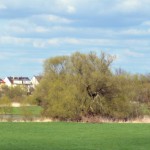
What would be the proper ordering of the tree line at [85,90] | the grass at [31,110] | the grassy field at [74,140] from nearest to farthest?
the grassy field at [74,140] < the tree line at [85,90] < the grass at [31,110]

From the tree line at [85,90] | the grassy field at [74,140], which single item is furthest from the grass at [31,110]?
the grassy field at [74,140]

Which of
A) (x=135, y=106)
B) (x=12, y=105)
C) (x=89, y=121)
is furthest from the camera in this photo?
(x=12, y=105)

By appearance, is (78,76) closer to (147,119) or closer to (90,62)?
(90,62)

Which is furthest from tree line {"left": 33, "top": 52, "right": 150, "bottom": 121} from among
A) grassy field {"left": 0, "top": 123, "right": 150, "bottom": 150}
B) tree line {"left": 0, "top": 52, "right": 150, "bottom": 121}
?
grassy field {"left": 0, "top": 123, "right": 150, "bottom": 150}

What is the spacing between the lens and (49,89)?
2360 inches

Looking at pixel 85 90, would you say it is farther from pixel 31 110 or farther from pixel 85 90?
pixel 31 110

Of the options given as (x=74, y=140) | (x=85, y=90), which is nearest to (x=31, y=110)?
(x=85, y=90)

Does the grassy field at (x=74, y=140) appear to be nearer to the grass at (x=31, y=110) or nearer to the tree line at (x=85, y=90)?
the tree line at (x=85, y=90)

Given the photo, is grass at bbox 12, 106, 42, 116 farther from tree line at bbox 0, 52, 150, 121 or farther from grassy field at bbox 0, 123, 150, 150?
grassy field at bbox 0, 123, 150, 150

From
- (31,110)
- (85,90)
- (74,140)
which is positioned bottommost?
(74,140)

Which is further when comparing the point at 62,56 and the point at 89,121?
the point at 62,56

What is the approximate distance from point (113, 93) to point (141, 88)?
1014 centimetres

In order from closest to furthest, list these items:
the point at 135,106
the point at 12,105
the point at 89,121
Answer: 1. the point at 89,121
2. the point at 135,106
3. the point at 12,105

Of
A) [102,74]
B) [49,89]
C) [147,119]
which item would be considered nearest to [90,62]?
[102,74]
